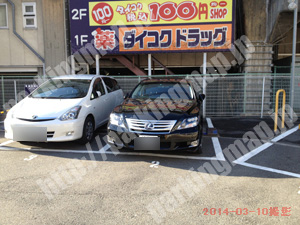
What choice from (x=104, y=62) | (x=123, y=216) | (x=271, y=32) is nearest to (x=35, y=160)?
(x=123, y=216)

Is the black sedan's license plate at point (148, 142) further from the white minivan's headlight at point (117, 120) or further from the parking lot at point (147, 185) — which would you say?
the white minivan's headlight at point (117, 120)

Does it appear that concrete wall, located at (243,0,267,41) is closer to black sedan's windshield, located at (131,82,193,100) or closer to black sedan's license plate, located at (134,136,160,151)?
black sedan's windshield, located at (131,82,193,100)

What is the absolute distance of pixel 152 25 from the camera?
31.5ft

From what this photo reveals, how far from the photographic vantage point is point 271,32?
8.89 meters

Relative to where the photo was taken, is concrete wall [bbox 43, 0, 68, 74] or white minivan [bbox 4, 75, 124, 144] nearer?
white minivan [bbox 4, 75, 124, 144]

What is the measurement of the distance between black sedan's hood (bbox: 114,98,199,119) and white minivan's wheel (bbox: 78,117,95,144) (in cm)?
87

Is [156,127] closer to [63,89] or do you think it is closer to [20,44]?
[63,89]

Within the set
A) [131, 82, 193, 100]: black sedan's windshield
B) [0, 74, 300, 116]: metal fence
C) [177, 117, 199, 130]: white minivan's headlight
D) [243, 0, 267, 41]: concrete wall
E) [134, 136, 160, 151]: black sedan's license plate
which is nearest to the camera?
[134, 136, 160, 151]: black sedan's license plate

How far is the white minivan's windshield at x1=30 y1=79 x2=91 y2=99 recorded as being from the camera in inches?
229

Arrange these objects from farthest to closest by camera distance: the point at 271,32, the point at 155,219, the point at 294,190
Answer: the point at 271,32, the point at 294,190, the point at 155,219

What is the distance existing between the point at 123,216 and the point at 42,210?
0.98 meters

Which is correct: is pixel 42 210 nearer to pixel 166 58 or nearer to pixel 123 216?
pixel 123 216

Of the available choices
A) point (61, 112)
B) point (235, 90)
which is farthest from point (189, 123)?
point (235, 90)

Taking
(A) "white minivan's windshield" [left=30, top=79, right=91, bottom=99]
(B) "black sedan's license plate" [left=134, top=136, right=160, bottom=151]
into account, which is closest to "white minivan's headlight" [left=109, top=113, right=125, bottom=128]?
(B) "black sedan's license plate" [left=134, top=136, right=160, bottom=151]
